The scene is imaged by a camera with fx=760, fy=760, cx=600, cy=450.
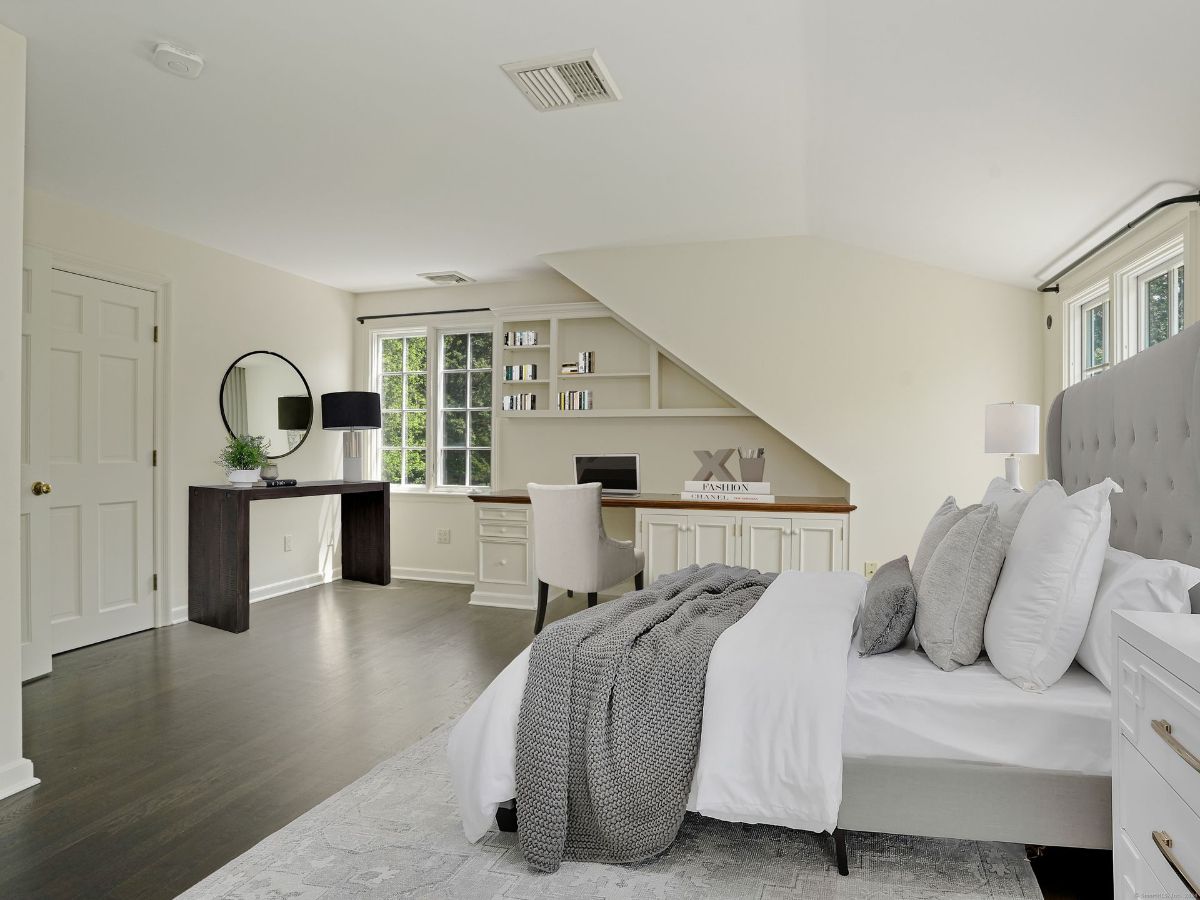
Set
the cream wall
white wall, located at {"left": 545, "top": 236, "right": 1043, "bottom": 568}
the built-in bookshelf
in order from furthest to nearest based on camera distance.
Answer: the built-in bookshelf, the cream wall, white wall, located at {"left": 545, "top": 236, "right": 1043, "bottom": 568}

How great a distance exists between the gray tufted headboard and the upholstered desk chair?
2343 millimetres

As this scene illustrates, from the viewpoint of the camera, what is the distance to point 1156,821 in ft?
4.08

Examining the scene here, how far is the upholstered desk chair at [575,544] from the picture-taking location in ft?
14.1

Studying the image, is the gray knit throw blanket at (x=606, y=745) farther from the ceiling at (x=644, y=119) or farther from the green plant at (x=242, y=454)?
the green plant at (x=242, y=454)

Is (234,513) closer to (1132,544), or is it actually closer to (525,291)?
(525,291)

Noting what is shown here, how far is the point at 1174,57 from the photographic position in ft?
7.17

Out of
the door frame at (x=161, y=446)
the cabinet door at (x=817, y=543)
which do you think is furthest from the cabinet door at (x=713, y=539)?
the door frame at (x=161, y=446)

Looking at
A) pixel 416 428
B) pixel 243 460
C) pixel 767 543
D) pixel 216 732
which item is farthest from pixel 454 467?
pixel 216 732

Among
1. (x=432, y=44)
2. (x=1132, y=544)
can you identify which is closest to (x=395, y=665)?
(x=432, y=44)

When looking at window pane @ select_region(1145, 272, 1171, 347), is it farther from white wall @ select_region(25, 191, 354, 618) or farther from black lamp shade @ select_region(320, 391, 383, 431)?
white wall @ select_region(25, 191, 354, 618)

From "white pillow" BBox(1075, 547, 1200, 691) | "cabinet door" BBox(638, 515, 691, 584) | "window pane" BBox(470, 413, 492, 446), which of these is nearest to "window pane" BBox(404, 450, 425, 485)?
"window pane" BBox(470, 413, 492, 446)

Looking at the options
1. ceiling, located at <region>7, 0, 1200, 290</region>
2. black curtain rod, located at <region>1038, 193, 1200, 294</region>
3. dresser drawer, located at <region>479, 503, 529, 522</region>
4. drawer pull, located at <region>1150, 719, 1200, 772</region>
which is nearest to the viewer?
drawer pull, located at <region>1150, 719, 1200, 772</region>

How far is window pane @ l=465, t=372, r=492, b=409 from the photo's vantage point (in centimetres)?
629

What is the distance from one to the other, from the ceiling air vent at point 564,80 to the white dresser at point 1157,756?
2300mm
